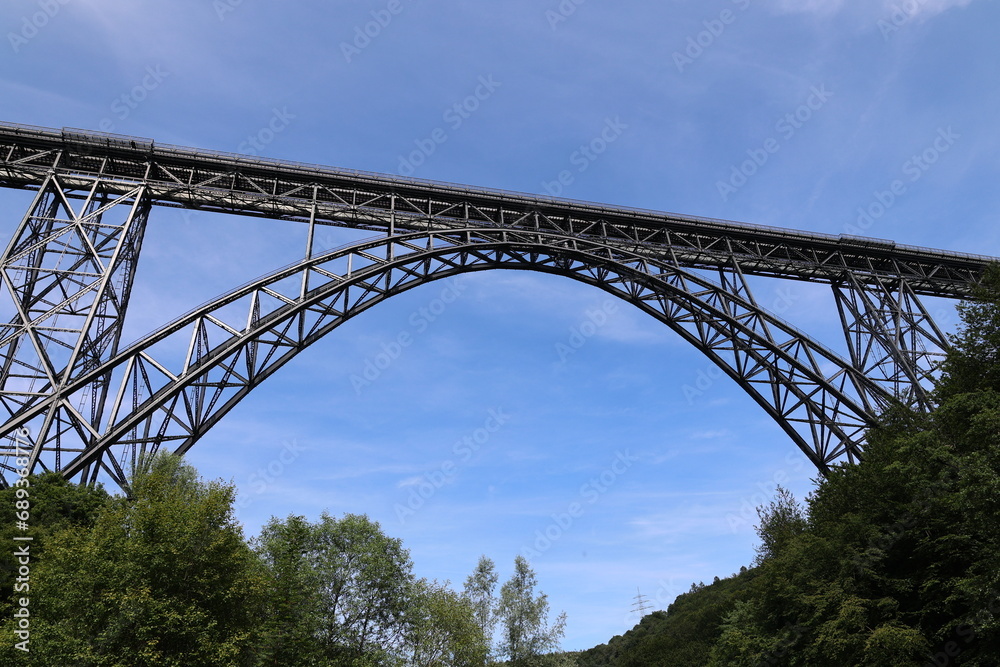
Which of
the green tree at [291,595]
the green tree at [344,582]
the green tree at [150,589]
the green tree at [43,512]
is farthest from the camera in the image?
the green tree at [344,582]

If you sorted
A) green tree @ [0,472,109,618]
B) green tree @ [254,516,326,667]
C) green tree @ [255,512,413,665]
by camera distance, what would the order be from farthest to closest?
green tree @ [255,512,413,665], green tree @ [254,516,326,667], green tree @ [0,472,109,618]

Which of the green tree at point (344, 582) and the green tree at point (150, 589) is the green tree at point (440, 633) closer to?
the green tree at point (344, 582)

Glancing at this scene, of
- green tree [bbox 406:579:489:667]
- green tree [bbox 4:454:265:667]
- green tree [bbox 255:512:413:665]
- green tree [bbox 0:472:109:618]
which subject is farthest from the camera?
green tree [bbox 406:579:489:667]

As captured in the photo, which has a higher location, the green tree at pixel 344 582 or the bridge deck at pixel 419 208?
the bridge deck at pixel 419 208

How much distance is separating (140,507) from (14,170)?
16019 millimetres

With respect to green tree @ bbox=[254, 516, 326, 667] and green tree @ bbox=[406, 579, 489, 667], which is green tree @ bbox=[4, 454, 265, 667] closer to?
green tree @ bbox=[254, 516, 326, 667]

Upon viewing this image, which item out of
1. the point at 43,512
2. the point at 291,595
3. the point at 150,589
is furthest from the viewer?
the point at 291,595

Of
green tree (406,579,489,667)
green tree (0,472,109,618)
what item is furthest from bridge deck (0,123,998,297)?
green tree (406,579,489,667)

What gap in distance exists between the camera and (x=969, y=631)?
1933cm

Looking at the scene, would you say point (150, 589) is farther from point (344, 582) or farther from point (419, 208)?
point (419, 208)

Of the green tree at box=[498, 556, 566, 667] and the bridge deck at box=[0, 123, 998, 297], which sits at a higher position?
the bridge deck at box=[0, 123, 998, 297]

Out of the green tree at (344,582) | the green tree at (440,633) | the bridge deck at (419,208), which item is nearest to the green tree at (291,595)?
the green tree at (344,582)

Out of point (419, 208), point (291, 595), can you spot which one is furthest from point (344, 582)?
point (419, 208)

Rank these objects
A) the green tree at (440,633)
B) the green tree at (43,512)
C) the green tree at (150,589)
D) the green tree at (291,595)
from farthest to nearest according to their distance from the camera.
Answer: the green tree at (440,633) < the green tree at (291,595) < the green tree at (43,512) < the green tree at (150,589)
